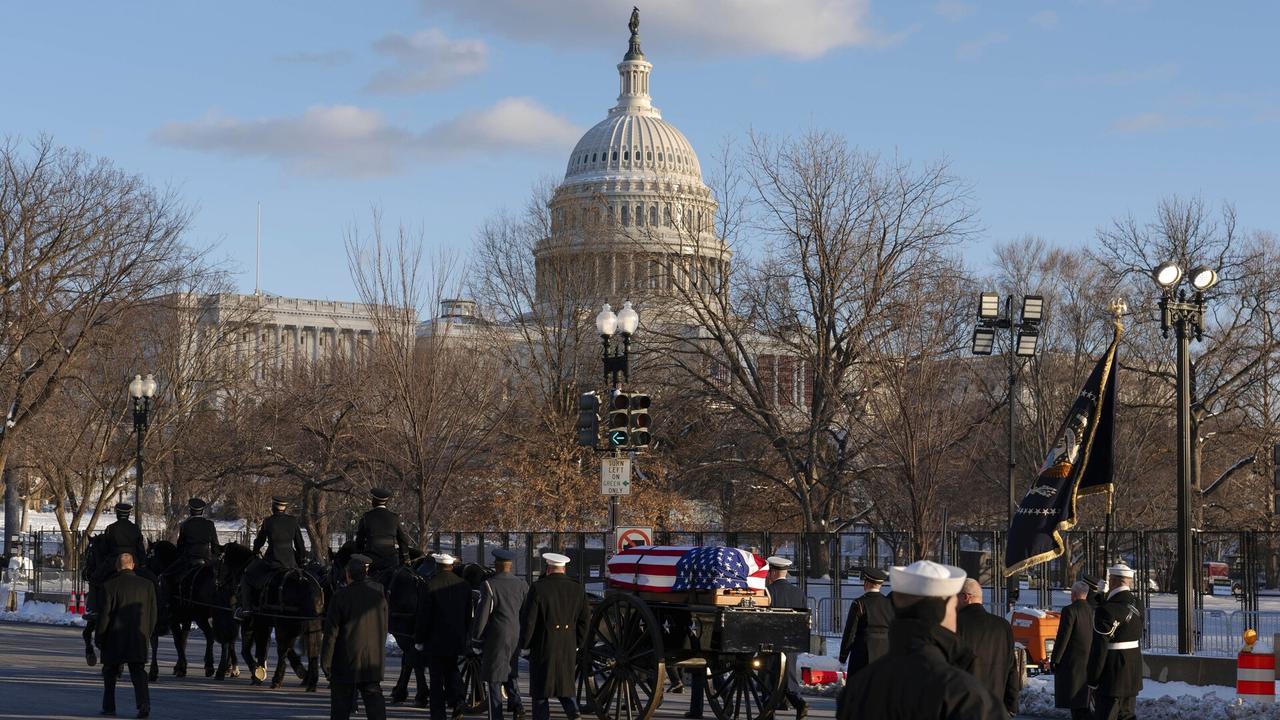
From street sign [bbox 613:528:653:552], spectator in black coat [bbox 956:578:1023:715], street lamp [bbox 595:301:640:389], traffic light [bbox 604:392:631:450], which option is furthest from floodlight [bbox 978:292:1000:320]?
spectator in black coat [bbox 956:578:1023:715]

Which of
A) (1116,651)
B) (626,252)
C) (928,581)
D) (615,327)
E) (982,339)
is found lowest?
(1116,651)

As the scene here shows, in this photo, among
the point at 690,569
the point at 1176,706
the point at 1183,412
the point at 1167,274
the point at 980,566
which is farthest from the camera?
the point at 980,566

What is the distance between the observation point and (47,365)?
151 feet

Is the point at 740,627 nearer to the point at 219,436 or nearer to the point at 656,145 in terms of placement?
the point at 219,436

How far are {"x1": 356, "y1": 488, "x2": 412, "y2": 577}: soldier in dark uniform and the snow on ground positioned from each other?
16.9 metres

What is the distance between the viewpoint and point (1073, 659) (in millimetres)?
15352

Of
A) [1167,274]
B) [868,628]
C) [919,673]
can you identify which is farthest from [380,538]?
[919,673]

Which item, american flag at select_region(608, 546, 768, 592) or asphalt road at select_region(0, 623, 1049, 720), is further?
asphalt road at select_region(0, 623, 1049, 720)

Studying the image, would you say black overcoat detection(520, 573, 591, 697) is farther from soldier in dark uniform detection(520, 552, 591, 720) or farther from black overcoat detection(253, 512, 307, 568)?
black overcoat detection(253, 512, 307, 568)

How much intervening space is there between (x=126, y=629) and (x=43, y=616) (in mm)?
20076

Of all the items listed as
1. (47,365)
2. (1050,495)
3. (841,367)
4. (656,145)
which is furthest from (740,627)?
(656,145)

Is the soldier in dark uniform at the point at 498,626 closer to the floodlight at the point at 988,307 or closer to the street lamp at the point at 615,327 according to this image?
the street lamp at the point at 615,327

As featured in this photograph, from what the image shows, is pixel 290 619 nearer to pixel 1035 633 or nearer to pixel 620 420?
pixel 620 420

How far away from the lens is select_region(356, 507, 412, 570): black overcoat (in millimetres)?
19594
